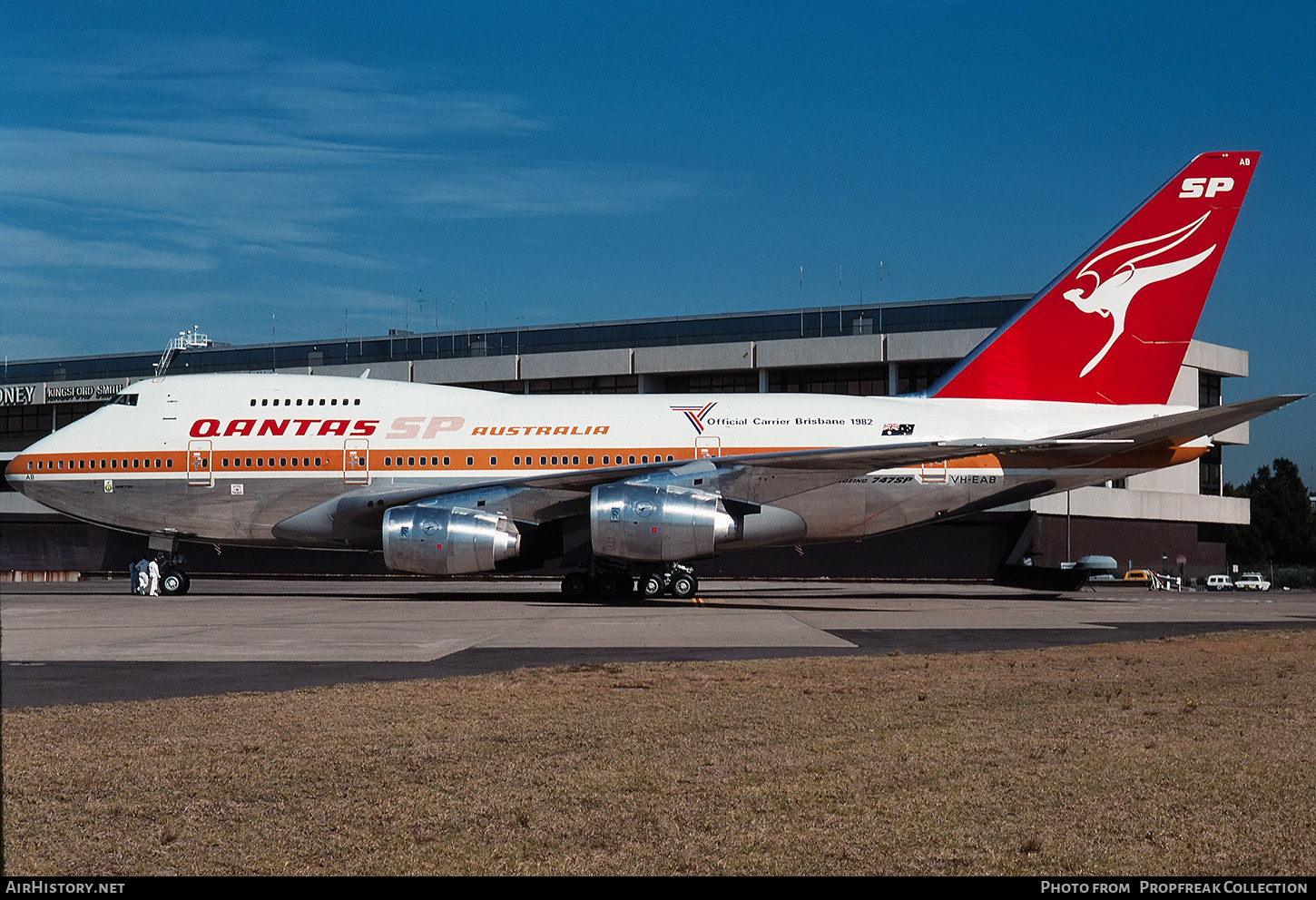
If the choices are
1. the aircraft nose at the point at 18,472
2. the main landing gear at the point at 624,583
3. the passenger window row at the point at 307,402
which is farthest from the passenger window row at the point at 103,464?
the main landing gear at the point at 624,583

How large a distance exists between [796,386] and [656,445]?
81.3ft

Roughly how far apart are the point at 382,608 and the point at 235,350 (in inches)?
1715

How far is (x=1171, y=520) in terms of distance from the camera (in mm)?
53188

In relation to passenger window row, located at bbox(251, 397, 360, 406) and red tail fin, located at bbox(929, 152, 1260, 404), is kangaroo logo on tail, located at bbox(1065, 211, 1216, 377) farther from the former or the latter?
passenger window row, located at bbox(251, 397, 360, 406)

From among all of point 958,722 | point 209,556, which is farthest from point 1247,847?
point 209,556

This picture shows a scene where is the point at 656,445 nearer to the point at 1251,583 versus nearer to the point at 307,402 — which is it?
the point at 307,402

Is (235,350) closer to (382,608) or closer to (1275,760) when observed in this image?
(382,608)

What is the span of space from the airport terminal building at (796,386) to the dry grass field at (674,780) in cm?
3616

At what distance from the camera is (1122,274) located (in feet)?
87.4

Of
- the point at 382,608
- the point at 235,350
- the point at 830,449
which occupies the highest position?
the point at 235,350

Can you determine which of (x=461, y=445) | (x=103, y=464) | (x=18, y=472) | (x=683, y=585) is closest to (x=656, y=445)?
(x=683, y=585)

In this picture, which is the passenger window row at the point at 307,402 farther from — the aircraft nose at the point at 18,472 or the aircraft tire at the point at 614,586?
the aircraft tire at the point at 614,586

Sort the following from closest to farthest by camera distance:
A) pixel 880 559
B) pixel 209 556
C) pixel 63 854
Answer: pixel 63 854 → pixel 880 559 → pixel 209 556

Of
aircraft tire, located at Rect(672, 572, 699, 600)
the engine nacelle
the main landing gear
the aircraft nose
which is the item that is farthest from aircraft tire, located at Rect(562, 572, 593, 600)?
the aircraft nose
